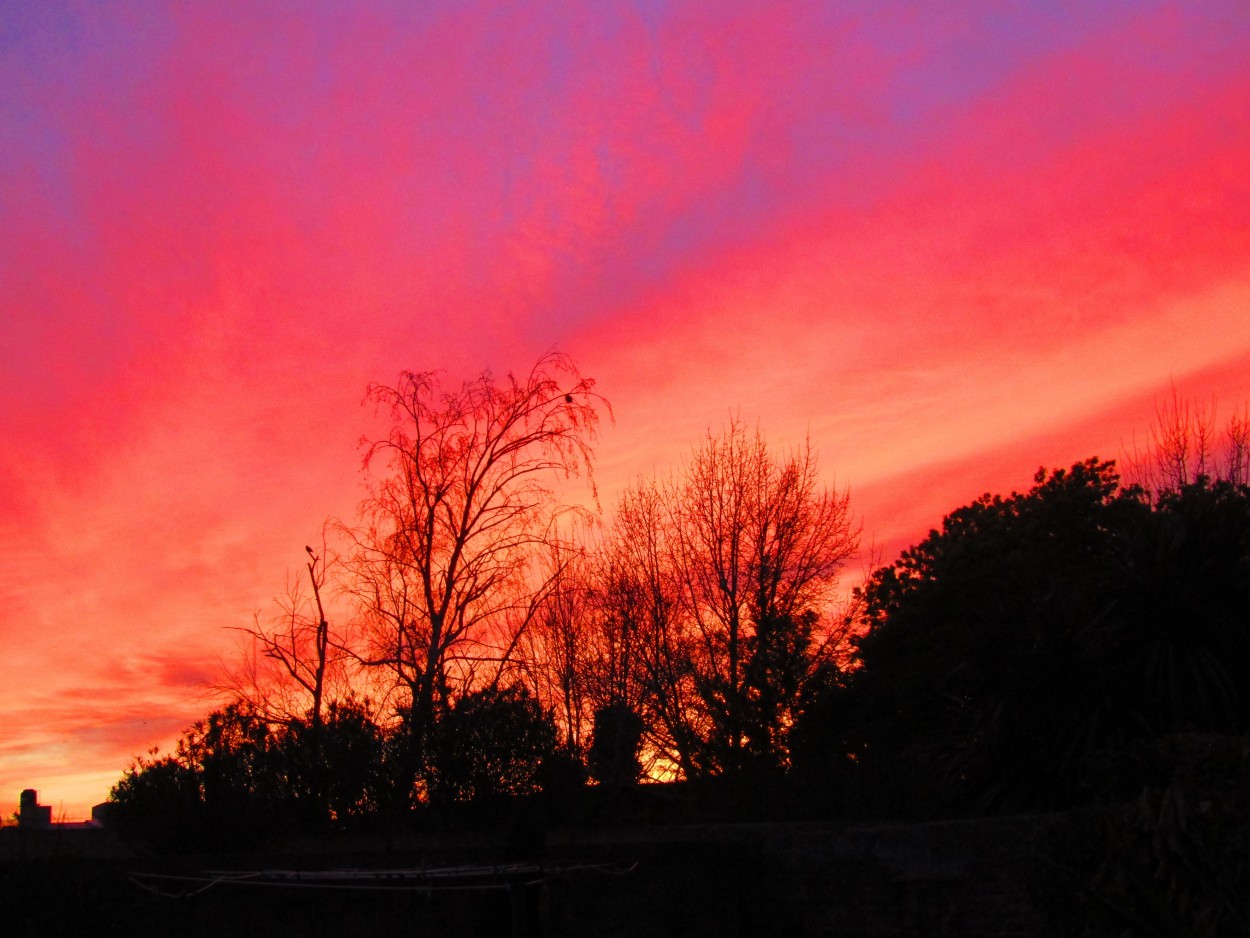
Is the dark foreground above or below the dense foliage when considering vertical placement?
below

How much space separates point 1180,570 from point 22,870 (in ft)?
40.9

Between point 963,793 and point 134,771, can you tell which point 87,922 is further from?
point 963,793

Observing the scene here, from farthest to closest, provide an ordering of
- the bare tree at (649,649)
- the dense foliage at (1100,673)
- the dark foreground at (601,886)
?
the bare tree at (649,649), the dense foliage at (1100,673), the dark foreground at (601,886)

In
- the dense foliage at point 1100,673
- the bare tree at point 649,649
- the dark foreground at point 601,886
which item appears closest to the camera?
the dark foreground at point 601,886

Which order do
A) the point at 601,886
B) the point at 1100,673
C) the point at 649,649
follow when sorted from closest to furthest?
the point at 601,886, the point at 1100,673, the point at 649,649

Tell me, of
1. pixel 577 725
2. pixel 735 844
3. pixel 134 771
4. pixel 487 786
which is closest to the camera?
pixel 735 844

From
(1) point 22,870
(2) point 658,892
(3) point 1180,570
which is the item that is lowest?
(2) point 658,892

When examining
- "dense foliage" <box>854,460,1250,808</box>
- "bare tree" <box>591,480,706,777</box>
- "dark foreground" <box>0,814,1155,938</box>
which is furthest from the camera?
"bare tree" <box>591,480,706,777</box>

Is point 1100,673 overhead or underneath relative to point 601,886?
overhead

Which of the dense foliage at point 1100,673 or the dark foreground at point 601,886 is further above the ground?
the dense foliage at point 1100,673

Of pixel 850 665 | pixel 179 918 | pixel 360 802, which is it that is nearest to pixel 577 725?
pixel 850 665

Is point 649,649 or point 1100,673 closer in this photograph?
point 1100,673

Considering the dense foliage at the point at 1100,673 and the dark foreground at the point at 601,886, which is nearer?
the dark foreground at the point at 601,886

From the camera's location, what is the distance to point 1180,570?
14.3m
